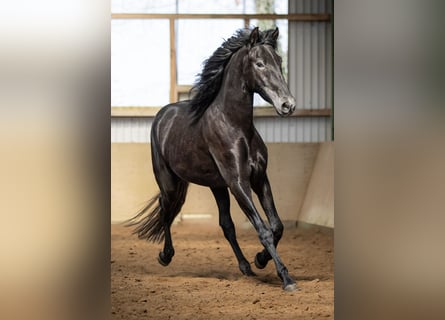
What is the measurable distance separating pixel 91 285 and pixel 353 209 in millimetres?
554

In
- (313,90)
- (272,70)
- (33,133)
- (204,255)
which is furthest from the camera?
(313,90)

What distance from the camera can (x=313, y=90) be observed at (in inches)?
384

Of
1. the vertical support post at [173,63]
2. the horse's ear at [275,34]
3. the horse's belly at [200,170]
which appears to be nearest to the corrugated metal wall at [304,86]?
the vertical support post at [173,63]

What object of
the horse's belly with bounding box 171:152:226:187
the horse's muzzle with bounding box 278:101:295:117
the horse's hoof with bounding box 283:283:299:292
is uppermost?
the horse's muzzle with bounding box 278:101:295:117

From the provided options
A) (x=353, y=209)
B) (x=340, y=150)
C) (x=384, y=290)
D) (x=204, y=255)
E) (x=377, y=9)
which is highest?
(x=377, y=9)

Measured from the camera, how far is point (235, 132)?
4918mm

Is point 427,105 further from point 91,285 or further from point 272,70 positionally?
point 272,70

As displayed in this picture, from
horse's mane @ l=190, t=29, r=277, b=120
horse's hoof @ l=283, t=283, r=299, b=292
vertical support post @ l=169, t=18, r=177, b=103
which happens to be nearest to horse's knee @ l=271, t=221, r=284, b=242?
horse's hoof @ l=283, t=283, r=299, b=292

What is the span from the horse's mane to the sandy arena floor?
4.28 ft

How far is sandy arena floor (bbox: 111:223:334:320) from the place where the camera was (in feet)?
13.0

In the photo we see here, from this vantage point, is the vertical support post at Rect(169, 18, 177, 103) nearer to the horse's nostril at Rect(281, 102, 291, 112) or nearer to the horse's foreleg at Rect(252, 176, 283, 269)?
the horse's foreleg at Rect(252, 176, 283, 269)

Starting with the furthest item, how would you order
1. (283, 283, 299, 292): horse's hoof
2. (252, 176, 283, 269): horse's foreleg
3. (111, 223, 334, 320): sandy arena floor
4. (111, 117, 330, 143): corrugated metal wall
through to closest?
(111, 117, 330, 143): corrugated metal wall
(252, 176, 283, 269): horse's foreleg
(283, 283, 299, 292): horse's hoof
(111, 223, 334, 320): sandy arena floor

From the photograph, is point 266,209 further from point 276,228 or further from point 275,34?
point 275,34

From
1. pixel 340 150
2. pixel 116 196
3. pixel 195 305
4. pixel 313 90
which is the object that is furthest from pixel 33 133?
pixel 313 90
